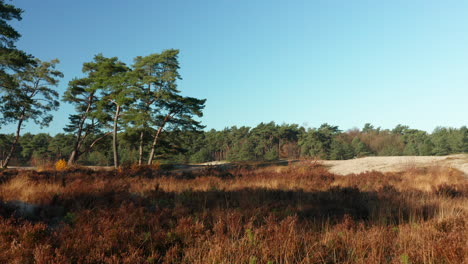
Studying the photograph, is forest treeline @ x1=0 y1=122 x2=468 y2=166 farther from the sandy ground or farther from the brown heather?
the brown heather

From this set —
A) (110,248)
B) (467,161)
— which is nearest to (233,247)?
(110,248)

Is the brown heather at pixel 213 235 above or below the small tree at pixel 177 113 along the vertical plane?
below

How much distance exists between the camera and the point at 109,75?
26.8m

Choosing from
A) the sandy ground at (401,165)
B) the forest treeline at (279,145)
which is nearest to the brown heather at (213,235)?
the sandy ground at (401,165)

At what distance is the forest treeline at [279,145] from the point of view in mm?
54406

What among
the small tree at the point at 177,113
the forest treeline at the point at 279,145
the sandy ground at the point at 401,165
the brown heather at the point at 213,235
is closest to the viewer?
the brown heather at the point at 213,235

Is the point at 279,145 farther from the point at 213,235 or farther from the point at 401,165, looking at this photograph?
the point at 213,235

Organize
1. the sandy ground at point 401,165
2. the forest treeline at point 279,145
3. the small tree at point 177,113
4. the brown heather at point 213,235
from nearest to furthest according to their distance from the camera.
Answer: the brown heather at point 213,235 < the sandy ground at point 401,165 < the small tree at point 177,113 < the forest treeline at point 279,145

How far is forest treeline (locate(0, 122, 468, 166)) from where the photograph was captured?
54406 mm

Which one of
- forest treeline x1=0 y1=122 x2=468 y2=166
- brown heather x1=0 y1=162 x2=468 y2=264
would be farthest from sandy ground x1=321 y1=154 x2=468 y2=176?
forest treeline x1=0 y1=122 x2=468 y2=166

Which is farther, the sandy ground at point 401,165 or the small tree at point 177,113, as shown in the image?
the small tree at point 177,113

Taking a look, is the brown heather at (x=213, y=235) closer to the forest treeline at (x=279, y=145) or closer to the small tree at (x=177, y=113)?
the small tree at (x=177, y=113)

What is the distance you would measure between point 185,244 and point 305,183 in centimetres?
703

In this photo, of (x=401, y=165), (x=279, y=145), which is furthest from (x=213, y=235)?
(x=279, y=145)
